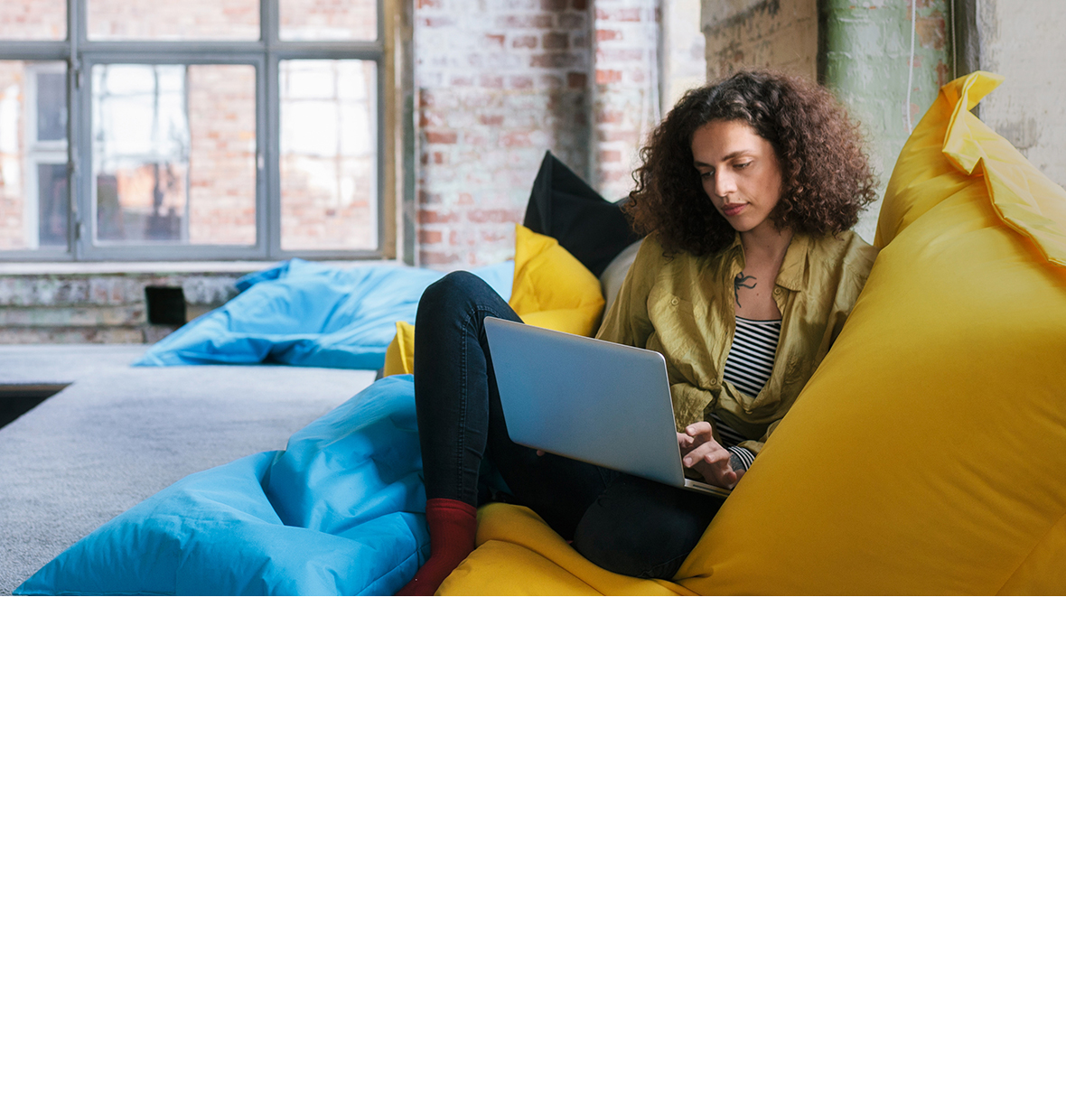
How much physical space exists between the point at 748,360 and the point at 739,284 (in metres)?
0.12

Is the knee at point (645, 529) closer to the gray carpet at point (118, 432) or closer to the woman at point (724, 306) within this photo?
the woman at point (724, 306)

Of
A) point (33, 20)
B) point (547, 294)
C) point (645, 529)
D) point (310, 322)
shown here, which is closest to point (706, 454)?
point (645, 529)

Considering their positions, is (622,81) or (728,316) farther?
(622,81)

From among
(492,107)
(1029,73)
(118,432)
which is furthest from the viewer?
(492,107)

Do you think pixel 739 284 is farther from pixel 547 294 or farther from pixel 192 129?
pixel 192 129

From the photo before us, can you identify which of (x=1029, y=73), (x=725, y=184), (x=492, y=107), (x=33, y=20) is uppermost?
(x=33, y=20)

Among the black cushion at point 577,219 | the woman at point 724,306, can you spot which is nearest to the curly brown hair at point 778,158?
the woman at point 724,306

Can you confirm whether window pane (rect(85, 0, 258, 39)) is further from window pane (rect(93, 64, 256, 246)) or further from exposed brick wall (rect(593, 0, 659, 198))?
exposed brick wall (rect(593, 0, 659, 198))

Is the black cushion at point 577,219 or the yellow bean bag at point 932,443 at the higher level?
the black cushion at point 577,219

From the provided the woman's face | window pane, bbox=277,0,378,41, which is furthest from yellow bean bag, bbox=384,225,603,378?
window pane, bbox=277,0,378,41

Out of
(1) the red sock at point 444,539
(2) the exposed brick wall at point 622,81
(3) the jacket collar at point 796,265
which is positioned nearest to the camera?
(1) the red sock at point 444,539

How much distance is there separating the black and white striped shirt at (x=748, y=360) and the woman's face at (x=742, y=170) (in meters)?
0.14

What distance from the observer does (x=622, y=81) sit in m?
4.20

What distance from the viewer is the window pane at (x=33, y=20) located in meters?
4.84
